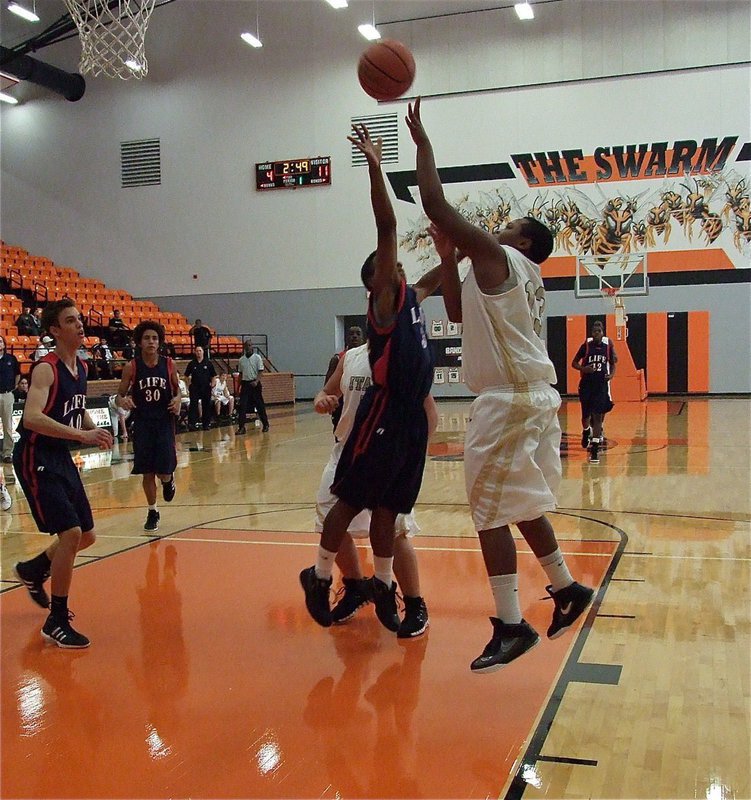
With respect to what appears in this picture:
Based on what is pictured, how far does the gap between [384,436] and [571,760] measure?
59.2 inches

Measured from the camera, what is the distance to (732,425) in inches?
560

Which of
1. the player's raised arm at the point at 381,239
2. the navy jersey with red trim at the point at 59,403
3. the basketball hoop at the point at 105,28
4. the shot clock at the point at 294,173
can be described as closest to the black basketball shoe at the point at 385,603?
the player's raised arm at the point at 381,239

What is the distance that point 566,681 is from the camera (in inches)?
132

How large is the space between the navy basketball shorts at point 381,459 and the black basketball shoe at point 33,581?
186 cm

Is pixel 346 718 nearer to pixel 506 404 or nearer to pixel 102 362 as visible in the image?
pixel 506 404

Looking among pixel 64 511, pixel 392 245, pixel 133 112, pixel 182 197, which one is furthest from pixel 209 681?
pixel 133 112

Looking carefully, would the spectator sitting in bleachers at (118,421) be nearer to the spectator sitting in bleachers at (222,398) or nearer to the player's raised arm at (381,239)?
the spectator sitting in bleachers at (222,398)

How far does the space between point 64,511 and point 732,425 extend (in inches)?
497

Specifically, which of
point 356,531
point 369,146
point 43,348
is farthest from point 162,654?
point 43,348

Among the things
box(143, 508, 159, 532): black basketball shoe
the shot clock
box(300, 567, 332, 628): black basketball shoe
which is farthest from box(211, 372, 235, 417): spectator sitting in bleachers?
box(300, 567, 332, 628): black basketball shoe

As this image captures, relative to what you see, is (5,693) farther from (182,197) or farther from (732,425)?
(182,197)

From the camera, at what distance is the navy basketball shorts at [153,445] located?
22.5 feet

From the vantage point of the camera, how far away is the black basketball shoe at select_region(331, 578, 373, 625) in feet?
13.9

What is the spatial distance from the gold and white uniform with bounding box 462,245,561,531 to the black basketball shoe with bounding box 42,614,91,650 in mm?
2036
